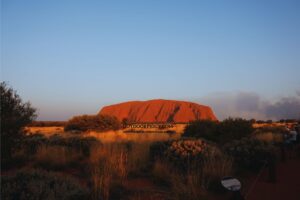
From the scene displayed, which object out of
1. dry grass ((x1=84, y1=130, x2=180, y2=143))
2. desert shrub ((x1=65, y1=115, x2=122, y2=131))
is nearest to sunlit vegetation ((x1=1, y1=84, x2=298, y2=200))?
dry grass ((x1=84, y1=130, x2=180, y2=143))

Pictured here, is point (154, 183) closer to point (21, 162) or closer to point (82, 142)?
point (21, 162)

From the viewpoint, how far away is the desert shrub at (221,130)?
71.7ft

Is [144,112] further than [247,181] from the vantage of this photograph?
Yes

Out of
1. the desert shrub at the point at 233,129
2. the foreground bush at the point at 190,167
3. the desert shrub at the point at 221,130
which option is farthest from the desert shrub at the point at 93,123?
the foreground bush at the point at 190,167

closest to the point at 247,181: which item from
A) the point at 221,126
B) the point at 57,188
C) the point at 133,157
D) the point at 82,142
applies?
the point at 133,157

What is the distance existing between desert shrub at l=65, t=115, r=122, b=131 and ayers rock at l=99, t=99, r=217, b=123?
164 ft

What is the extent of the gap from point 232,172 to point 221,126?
1318 centimetres

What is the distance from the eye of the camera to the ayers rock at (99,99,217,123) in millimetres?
89750

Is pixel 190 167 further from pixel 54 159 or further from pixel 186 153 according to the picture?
pixel 54 159

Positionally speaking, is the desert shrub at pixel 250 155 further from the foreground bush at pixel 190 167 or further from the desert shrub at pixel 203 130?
the desert shrub at pixel 203 130

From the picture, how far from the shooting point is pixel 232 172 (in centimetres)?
1031

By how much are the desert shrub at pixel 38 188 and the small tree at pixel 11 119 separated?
2.57 meters

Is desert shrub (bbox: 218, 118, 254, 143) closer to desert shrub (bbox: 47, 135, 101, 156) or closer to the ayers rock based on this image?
desert shrub (bbox: 47, 135, 101, 156)

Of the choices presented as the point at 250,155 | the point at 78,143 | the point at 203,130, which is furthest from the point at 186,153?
the point at 203,130
